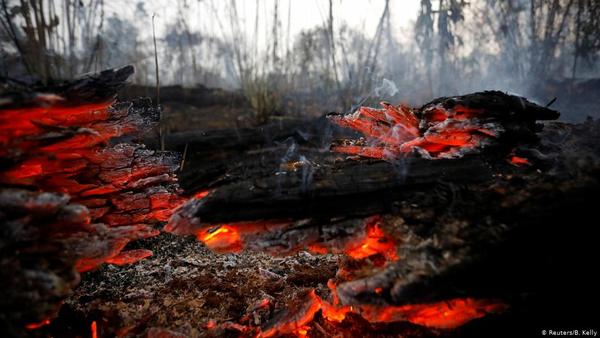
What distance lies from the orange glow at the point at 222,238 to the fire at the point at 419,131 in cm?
85

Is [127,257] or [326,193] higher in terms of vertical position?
[326,193]

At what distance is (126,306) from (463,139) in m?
2.12

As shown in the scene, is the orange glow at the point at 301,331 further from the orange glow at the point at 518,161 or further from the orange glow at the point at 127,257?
the orange glow at the point at 518,161

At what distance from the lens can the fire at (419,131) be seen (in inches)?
61.8

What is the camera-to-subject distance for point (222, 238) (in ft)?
4.58

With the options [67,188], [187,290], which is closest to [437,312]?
[187,290]

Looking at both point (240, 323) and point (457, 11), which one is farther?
point (457, 11)

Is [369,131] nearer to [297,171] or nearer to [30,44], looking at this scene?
[297,171]

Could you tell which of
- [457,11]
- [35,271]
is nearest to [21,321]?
[35,271]

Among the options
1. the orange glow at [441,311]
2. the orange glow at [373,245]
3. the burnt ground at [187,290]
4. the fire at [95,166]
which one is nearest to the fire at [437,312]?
the orange glow at [441,311]

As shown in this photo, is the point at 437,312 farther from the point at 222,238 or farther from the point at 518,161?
the point at 222,238

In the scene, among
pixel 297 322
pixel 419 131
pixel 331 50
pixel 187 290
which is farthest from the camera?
pixel 331 50

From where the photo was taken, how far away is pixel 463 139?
1.62 metres

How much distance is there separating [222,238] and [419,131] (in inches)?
48.8
